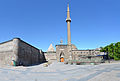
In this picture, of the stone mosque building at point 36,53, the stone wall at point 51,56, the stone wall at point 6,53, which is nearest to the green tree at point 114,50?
the stone mosque building at point 36,53

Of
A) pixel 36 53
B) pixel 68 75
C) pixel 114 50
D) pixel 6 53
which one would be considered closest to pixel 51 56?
pixel 36 53

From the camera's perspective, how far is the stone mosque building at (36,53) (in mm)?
20781

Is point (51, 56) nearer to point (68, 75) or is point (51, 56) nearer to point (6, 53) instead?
point (6, 53)

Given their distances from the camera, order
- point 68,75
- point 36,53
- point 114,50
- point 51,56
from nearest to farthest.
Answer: point 68,75
point 114,50
point 36,53
point 51,56

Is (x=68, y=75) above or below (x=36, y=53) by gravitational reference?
below

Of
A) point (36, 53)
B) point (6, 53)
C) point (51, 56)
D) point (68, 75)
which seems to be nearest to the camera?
point (68, 75)

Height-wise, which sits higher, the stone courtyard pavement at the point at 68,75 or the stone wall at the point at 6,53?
the stone wall at the point at 6,53

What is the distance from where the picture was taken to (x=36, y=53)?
109ft

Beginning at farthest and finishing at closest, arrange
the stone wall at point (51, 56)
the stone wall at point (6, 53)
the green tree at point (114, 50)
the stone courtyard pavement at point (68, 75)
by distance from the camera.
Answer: the stone wall at point (51, 56), the green tree at point (114, 50), the stone wall at point (6, 53), the stone courtyard pavement at point (68, 75)

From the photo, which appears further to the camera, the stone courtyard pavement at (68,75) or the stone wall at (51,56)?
the stone wall at (51,56)

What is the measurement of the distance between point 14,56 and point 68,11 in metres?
33.0

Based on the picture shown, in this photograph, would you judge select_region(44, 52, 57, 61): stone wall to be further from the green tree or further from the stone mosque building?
the green tree

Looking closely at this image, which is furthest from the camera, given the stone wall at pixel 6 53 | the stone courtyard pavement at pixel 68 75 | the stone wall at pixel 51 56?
the stone wall at pixel 51 56

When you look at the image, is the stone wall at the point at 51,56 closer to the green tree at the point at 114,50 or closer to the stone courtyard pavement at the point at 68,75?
the green tree at the point at 114,50
